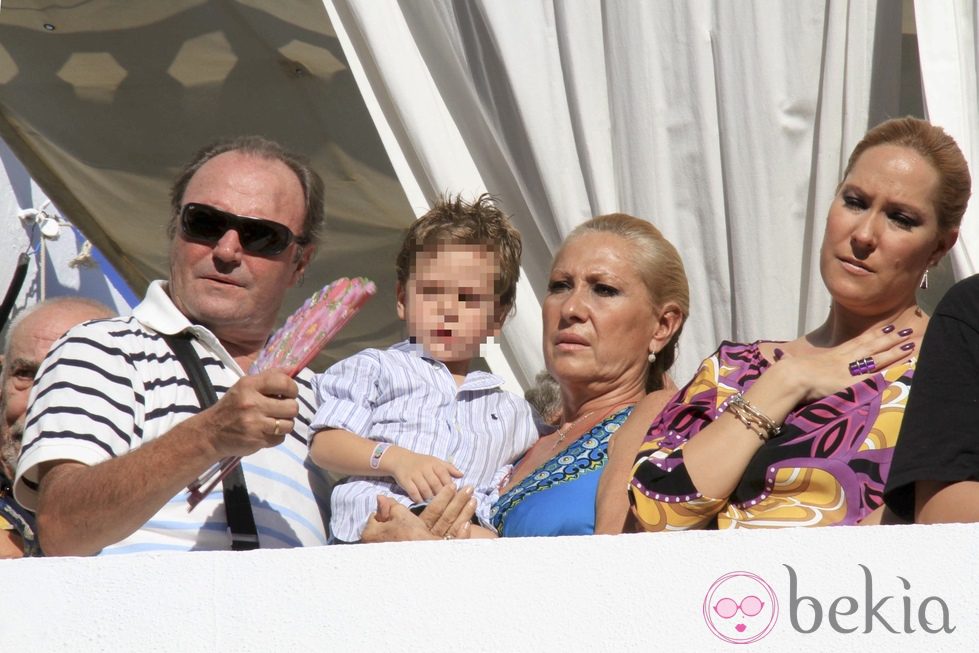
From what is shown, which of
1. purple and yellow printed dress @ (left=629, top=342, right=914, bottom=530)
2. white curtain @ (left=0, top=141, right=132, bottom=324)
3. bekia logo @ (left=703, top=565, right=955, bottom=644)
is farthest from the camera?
white curtain @ (left=0, top=141, right=132, bottom=324)

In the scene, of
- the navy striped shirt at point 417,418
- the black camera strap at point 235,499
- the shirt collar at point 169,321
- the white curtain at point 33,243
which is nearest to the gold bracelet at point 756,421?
the navy striped shirt at point 417,418

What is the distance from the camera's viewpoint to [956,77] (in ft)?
7.00

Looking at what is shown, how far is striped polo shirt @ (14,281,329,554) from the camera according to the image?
1878mm

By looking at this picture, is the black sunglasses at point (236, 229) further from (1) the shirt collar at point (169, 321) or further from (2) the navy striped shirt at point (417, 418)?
(2) the navy striped shirt at point (417, 418)

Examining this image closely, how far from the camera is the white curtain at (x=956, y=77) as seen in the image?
6.78 feet

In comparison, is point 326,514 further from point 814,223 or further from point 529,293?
point 814,223

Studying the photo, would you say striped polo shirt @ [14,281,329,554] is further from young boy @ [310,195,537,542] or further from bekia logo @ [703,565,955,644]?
bekia logo @ [703,565,955,644]

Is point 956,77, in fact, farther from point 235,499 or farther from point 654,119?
point 235,499

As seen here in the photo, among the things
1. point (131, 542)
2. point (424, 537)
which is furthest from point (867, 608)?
point (131, 542)

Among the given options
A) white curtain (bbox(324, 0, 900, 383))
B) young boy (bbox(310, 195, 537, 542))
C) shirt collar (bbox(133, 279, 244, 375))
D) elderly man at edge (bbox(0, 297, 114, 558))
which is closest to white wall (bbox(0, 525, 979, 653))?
young boy (bbox(310, 195, 537, 542))

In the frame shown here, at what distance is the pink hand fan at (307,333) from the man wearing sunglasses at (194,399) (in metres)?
0.06

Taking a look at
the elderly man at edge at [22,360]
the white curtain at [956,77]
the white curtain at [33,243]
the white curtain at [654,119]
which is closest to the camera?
the white curtain at [956,77]

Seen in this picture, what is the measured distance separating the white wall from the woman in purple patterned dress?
0.27 meters

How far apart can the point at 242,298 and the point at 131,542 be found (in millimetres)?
442
